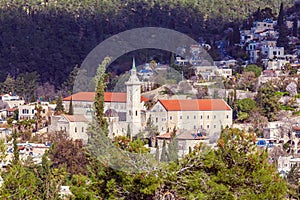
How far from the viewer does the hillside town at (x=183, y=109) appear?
89.1ft

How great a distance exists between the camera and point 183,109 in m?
28.6

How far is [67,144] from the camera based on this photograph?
2747 cm

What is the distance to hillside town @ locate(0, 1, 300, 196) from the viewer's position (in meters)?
27.1

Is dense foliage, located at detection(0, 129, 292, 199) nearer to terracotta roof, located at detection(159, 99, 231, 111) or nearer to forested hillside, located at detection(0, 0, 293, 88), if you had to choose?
terracotta roof, located at detection(159, 99, 231, 111)

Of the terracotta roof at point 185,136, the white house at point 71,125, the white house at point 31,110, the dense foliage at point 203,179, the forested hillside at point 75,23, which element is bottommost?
the dense foliage at point 203,179

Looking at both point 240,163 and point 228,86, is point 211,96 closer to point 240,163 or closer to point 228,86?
point 228,86

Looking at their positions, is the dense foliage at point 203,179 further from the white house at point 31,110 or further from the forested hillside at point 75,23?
the forested hillside at point 75,23

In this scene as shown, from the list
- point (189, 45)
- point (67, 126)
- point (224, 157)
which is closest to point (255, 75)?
point (189, 45)

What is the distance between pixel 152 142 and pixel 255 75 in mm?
14873

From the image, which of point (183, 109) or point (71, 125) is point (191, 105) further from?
point (71, 125)

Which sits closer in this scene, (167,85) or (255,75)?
(167,85)

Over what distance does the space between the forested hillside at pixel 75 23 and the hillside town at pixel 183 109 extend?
436 inches

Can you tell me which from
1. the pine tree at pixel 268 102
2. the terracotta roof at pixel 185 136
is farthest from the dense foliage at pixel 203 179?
the pine tree at pixel 268 102

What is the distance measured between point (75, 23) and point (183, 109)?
32964 millimetres
